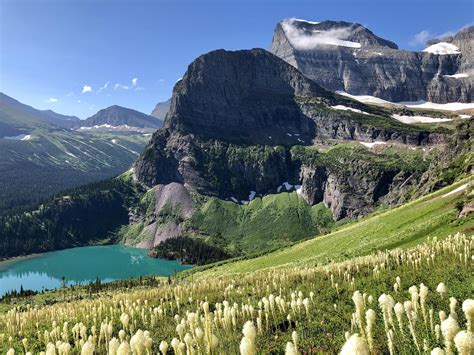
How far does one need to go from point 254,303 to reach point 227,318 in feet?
37.3

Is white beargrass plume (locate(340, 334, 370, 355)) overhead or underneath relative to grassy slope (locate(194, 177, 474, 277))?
overhead

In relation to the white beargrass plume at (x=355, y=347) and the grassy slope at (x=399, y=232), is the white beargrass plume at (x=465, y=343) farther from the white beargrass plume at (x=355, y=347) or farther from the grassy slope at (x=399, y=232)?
the grassy slope at (x=399, y=232)

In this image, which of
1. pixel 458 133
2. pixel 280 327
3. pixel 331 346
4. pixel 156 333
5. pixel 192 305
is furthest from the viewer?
pixel 458 133

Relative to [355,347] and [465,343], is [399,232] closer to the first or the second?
[465,343]

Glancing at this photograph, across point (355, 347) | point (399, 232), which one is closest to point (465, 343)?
point (355, 347)

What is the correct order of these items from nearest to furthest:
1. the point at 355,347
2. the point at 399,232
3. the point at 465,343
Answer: the point at 355,347
the point at 465,343
the point at 399,232

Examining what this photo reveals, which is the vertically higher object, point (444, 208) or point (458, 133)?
point (458, 133)

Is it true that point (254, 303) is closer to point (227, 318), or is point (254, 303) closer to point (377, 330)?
point (227, 318)

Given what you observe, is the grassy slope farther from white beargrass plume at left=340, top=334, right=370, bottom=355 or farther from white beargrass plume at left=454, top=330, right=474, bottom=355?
white beargrass plume at left=340, top=334, right=370, bottom=355

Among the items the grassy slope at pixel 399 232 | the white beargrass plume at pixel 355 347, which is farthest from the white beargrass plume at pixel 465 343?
the grassy slope at pixel 399 232

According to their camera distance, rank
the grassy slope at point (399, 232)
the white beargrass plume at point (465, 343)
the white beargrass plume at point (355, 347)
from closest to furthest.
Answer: the white beargrass plume at point (355, 347)
the white beargrass plume at point (465, 343)
the grassy slope at point (399, 232)

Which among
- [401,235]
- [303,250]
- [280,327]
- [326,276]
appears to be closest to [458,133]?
[303,250]

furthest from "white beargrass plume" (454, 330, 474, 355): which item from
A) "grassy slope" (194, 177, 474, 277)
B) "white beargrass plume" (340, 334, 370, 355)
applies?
"grassy slope" (194, 177, 474, 277)

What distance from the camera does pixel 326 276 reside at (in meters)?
37.8
